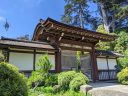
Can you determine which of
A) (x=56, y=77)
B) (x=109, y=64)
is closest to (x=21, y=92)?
(x=56, y=77)

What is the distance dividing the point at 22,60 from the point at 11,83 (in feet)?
21.9

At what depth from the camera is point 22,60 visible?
38.4 feet

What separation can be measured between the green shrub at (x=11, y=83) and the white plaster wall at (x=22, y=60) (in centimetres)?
610

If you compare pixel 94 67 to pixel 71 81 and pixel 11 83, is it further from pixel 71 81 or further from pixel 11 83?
pixel 11 83

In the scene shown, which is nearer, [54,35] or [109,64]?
[54,35]

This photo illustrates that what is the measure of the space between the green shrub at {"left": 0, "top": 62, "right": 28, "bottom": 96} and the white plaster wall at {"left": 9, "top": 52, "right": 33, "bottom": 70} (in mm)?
6096

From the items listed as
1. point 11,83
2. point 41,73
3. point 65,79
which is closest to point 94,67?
point 65,79

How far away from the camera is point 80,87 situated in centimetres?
938

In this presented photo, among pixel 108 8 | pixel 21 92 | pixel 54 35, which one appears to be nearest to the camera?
pixel 21 92

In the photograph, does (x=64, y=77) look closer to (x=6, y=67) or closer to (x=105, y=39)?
(x=6, y=67)

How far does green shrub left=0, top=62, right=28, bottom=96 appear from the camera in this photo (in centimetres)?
495

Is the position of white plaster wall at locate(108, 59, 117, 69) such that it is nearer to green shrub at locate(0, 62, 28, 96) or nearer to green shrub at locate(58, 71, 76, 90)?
green shrub at locate(58, 71, 76, 90)

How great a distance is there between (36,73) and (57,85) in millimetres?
1373

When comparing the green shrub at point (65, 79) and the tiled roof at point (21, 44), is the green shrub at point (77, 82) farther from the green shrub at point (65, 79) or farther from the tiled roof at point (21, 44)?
the tiled roof at point (21, 44)
